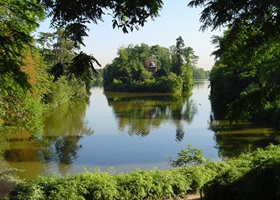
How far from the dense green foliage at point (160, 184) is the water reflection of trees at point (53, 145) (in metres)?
9.58

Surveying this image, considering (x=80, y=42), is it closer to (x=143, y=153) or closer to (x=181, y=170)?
(x=181, y=170)

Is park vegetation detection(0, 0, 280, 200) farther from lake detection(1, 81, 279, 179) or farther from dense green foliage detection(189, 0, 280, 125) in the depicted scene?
lake detection(1, 81, 279, 179)

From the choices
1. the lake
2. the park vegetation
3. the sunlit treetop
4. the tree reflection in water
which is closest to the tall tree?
the park vegetation

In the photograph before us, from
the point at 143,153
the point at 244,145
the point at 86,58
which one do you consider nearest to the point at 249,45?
the point at 86,58

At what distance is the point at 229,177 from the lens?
7.36m

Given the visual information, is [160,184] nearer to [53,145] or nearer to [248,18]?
[248,18]

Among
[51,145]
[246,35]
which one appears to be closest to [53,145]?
[51,145]

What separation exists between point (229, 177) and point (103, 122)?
91.8 ft

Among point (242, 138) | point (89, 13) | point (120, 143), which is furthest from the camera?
point (242, 138)

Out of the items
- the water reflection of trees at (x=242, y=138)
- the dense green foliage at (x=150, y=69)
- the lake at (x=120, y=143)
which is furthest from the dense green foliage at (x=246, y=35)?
the dense green foliage at (x=150, y=69)

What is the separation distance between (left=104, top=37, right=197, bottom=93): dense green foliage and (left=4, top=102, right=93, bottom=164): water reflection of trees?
4788 centimetres

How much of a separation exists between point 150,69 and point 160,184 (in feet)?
290

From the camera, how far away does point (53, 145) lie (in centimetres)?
2330

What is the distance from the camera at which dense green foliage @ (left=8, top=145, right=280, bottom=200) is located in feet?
21.2
